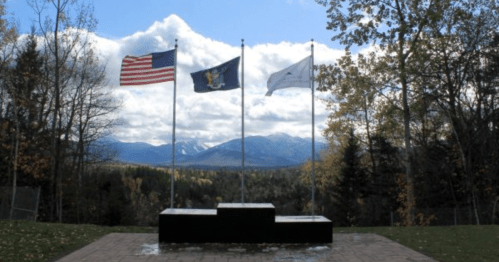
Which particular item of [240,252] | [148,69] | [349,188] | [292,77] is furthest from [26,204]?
[349,188]

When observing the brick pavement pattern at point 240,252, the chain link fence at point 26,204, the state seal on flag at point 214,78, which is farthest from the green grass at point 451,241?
the chain link fence at point 26,204

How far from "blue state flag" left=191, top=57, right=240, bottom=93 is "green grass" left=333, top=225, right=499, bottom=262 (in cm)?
620

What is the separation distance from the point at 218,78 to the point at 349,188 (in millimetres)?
25890

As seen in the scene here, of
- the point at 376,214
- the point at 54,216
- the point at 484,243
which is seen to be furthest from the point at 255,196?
the point at 484,243

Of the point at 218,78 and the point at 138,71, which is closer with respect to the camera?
the point at 218,78

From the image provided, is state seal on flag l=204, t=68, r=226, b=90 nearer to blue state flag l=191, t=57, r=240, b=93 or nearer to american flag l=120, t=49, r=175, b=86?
blue state flag l=191, t=57, r=240, b=93

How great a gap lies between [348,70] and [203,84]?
Result: 444 inches

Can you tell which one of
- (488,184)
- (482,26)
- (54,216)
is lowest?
(54,216)

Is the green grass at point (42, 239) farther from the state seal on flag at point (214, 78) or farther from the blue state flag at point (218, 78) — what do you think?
the state seal on flag at point (214, 78)

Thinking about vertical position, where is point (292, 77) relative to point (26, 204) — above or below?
above

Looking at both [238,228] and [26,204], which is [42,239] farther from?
[26,204]

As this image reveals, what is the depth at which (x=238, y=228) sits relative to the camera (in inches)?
520

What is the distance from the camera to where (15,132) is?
3088cm

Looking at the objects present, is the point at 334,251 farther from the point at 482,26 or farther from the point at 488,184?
the point at 488,184
